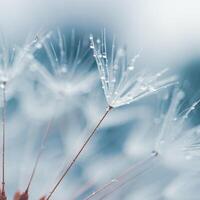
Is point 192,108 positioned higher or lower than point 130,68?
lower

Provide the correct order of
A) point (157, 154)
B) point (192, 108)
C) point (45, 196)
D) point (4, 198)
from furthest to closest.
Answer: point (157, 154), point (192, 108), point (45, 196), point (4, 198)

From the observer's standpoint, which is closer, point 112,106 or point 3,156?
point 3,156

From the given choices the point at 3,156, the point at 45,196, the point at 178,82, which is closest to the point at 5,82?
the point at 3,156

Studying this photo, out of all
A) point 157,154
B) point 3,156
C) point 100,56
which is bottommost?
point 157,154

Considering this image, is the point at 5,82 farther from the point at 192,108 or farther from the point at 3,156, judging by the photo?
the point at 192,108

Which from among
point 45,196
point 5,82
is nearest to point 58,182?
point 45,196


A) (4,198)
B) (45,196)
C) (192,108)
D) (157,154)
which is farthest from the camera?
(157,154)

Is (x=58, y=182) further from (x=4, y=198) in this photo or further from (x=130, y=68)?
(x=130, y=68)

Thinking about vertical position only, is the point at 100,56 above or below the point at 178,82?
above

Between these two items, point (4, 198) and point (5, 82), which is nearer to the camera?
point (4, 198)
